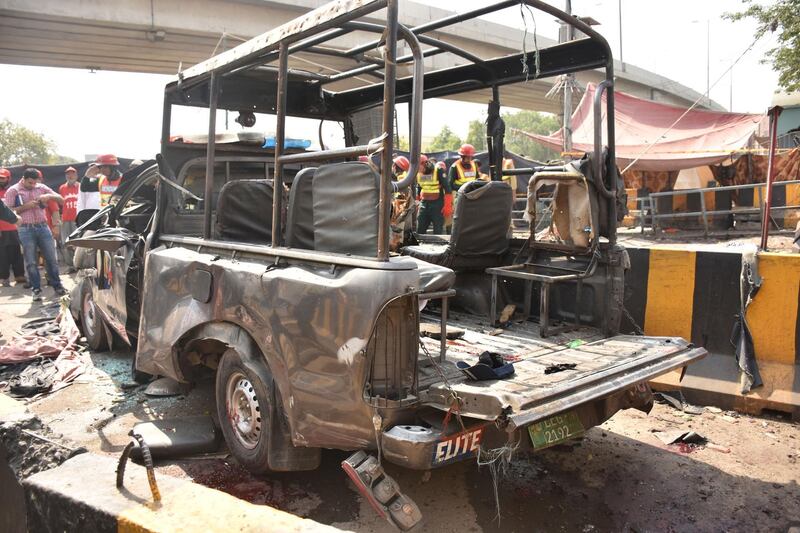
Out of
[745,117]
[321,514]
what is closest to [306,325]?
[321,514]

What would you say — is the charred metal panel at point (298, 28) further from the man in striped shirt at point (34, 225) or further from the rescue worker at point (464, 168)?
the rescue worker at point (464, 168)

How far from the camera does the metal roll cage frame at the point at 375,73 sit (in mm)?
2865

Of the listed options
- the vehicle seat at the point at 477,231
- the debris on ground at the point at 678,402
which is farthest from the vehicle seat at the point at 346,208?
the debris on ground at the point at 678,402

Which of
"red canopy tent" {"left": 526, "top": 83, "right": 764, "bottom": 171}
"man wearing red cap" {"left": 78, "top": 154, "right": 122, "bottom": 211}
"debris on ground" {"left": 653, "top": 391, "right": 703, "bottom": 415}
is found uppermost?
"red canopy tent" {"left": 526, "top": 83, "right": 764, "bottom": 171}

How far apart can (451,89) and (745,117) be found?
44.2ft

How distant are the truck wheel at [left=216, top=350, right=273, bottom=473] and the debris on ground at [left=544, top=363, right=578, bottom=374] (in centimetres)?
160

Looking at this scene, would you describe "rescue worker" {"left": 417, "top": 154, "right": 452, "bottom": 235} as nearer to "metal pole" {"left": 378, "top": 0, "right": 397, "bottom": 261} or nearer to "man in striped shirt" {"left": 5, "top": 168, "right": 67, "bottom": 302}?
"man in striped shirt" {"left": 5, "top": 168, "right": 67, "bottom": 302}

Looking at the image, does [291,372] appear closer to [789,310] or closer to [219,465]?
[219,465]

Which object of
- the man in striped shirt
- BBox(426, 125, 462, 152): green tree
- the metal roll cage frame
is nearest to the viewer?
the metal roll cage frame

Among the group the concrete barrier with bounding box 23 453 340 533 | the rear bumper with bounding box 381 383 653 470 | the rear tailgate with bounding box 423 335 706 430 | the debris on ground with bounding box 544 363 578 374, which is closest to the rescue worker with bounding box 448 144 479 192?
the rear tailgate with bounding box 423 335 706 430

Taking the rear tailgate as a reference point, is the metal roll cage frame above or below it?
above

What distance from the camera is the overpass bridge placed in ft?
55.0

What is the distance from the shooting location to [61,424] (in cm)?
469

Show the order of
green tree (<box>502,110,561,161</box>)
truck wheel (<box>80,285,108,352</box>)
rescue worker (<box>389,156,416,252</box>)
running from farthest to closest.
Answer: green tree (<box>502,110,561,161</box>) → truck wheel (<box>80,285,108,352</box>) → rescue worker (<box>389,156,416,252</box>)
